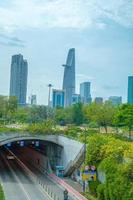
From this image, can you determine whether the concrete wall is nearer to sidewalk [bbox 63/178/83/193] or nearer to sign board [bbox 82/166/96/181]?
sidewalk [bbox 63/178/83/193]

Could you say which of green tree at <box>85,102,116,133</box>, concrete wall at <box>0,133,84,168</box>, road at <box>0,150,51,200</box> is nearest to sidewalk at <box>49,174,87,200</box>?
road at <box>0,150,51,200</box>

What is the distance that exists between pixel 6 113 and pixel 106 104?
1895 inches

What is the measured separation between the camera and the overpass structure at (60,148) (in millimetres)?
58125

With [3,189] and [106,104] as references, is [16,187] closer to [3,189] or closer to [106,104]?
[3,189]

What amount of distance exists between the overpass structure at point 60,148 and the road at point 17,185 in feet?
17.1

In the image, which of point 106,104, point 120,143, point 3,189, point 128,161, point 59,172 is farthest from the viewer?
point 106,104

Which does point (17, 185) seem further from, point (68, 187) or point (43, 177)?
point (43, 177)

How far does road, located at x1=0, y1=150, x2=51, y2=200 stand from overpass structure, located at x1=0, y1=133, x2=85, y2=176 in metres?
5.20

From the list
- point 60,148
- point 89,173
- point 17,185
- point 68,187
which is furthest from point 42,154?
point 89,173

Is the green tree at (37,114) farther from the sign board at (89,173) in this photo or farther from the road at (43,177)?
the sign board at (89,173)

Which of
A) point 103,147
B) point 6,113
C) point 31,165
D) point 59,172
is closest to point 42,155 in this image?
point 31,165

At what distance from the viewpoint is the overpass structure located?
58125 mm

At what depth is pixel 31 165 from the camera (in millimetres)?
75062

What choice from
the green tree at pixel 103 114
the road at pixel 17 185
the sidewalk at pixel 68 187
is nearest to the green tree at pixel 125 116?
the green tree at pixel 103 114
